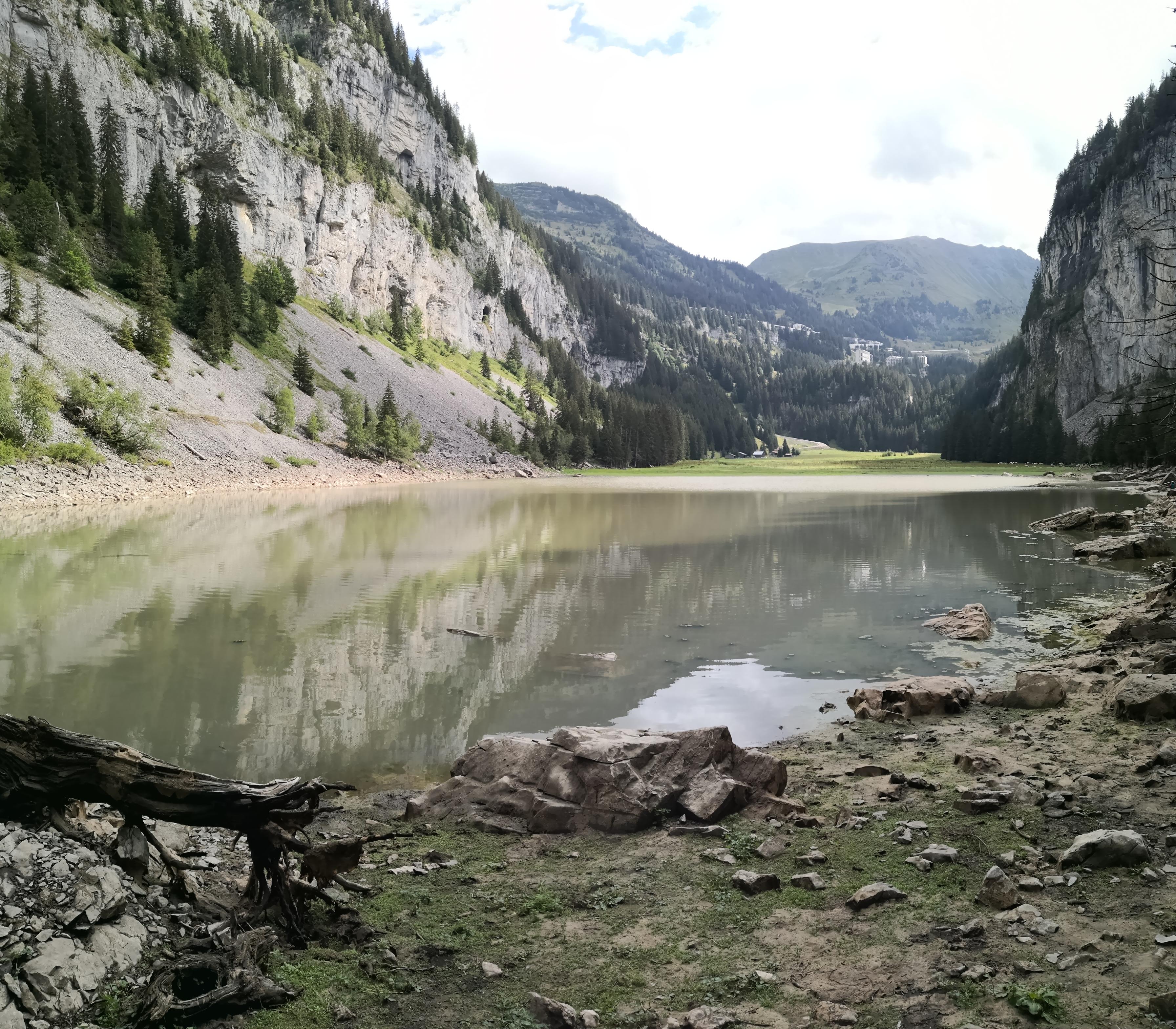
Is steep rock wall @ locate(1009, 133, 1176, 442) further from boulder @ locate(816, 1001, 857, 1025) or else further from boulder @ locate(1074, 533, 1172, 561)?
boulder @ locate(816, 1001, 857, 1025)

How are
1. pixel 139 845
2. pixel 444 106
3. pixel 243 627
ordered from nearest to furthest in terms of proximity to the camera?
pixel 139 845 < pixel 243 627 < pixel 444 106

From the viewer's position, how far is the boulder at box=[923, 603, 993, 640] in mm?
17219

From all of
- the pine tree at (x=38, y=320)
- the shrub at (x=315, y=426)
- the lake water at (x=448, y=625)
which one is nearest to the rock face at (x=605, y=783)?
the lake water at (x=448, y=625)

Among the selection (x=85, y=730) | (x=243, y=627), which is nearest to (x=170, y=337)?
(x=243, y=627)

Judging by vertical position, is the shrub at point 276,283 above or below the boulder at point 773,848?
above

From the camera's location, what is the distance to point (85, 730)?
11.1 meters

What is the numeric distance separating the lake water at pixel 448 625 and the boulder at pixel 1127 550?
0.93 m

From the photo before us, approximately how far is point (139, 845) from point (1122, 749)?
10156 millimetres

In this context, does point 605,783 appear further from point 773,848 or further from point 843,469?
point 843,469

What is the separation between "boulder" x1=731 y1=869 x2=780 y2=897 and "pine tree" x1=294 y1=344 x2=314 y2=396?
89.2 m

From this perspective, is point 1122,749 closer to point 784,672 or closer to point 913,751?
point 913,751

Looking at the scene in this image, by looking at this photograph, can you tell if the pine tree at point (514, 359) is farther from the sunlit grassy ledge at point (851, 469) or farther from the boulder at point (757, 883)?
the boulder at point (757, 883)

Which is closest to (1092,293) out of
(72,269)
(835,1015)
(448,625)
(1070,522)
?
(1070,522)

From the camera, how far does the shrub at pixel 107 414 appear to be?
5181cm
